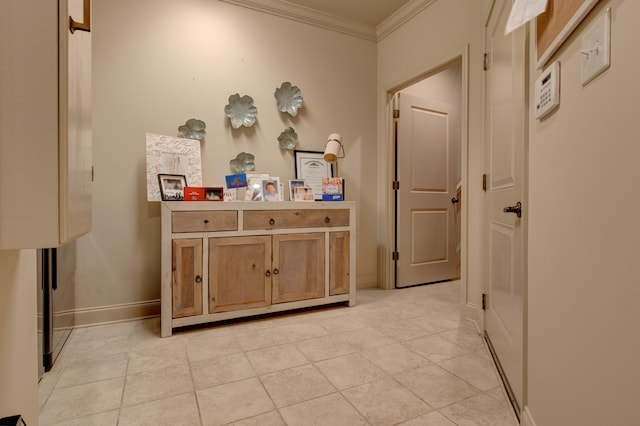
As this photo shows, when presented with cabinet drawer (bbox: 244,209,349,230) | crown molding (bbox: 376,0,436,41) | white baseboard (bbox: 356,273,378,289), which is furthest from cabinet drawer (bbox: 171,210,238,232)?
crown molding (bbox: 376,0,436,41)

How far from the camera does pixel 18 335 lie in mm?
866

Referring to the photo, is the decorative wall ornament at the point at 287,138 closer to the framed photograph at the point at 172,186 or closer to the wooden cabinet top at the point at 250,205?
the wooden cabinet top at the point at 250,205

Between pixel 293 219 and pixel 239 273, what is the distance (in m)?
0.58

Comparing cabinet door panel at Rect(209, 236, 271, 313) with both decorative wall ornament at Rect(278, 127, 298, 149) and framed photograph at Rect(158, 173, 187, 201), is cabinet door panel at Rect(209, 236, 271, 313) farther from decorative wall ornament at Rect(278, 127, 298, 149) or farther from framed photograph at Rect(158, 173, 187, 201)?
decorative wall ornament at Rect(278, 127, 298, 149)

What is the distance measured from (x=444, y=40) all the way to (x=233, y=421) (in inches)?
119

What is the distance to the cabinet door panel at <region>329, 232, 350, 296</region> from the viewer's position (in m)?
2.82

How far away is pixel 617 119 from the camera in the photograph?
68cm

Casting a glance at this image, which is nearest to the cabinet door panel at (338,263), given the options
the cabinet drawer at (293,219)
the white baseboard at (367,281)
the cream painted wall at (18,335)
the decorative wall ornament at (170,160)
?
the cabinet drawer at (293,219)

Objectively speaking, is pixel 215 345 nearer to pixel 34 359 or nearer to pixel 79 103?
pixel 34 359

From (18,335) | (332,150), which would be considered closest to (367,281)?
(332,150)

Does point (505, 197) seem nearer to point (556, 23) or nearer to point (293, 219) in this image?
point (556, 23)

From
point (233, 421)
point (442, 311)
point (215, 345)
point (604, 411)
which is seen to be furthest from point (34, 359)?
point (442, 311)

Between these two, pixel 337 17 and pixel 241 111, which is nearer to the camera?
pixel 241 111

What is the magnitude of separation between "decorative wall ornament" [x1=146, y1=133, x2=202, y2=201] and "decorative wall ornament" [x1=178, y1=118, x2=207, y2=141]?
57mm
